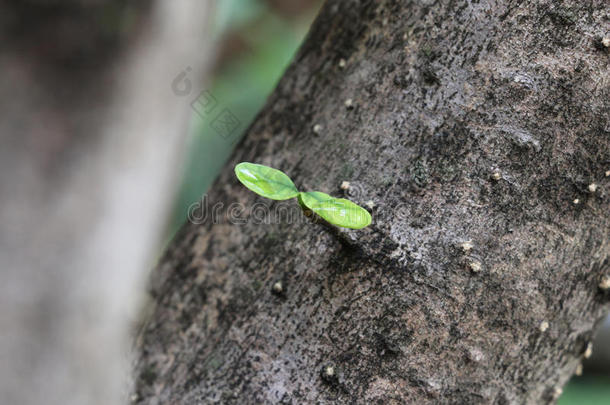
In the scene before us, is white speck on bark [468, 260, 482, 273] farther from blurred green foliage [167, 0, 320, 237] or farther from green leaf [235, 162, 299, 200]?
blurred green foliage [167, 0, 320, 237]

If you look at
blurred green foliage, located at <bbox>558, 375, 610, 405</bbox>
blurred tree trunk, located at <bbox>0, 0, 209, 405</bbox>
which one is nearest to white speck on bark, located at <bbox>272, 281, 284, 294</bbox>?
blurred tree trunk, located at <bbox>0, 0, 209, 405</bbox>

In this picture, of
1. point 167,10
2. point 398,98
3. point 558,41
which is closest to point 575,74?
point 558,41
